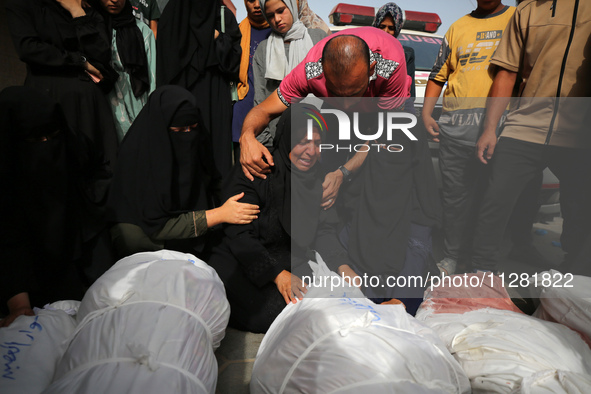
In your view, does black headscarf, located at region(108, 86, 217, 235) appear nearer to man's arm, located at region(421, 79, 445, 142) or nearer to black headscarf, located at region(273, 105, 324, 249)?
black headscarf, located at region(273, 105, 324, 249)

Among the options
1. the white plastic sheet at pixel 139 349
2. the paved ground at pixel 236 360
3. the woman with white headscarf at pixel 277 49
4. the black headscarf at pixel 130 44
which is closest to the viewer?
the white plastic sheet at pixel 139 349

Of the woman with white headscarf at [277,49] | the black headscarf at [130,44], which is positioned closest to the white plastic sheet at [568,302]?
the woman with white headscarf at [277,49]

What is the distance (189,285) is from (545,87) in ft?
6.19

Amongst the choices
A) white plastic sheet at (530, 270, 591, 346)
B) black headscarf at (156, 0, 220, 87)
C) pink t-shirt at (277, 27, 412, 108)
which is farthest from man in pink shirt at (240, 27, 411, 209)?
white plastic sheet at (530, 270, 591, 346)

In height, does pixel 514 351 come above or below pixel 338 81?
below

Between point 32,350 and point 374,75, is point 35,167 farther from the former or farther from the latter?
point 374,75

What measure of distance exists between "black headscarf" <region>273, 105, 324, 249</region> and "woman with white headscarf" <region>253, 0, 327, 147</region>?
67cm

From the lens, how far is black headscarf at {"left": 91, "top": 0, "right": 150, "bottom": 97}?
7.39 feet

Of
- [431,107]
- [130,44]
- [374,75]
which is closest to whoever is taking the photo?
[374,75]

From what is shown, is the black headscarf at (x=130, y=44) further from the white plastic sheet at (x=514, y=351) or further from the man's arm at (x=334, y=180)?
the white plastic sheet at (x=514, y=351)

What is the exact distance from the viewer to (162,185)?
1.75 meters

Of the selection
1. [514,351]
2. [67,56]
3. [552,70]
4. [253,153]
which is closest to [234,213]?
[253,153]

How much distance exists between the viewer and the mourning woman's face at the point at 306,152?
1.74 metres

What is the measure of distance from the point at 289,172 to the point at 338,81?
50cm
